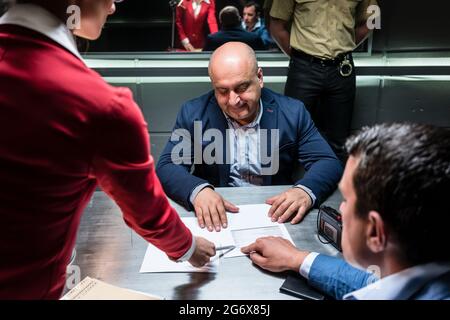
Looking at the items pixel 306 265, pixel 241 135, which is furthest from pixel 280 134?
pixel 306 265

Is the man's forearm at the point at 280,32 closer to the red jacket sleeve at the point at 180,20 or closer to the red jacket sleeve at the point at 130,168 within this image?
the red jacket sleeve at the point at 180,20

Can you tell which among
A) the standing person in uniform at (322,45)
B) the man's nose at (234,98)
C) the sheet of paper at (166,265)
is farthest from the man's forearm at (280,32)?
the sheet of paper at (166,265)

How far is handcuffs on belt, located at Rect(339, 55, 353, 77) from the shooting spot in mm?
2662

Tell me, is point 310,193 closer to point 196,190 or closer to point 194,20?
point 196,190

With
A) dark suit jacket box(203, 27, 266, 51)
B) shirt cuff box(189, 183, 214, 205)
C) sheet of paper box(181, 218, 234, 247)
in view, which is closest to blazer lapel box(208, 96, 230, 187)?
shirt cuff box(189, 183, 214, 205)

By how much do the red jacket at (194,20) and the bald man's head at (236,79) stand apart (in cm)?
215

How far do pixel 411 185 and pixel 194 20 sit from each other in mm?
3629

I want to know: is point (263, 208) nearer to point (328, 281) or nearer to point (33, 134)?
point (328, 281)

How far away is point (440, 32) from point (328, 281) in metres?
3.04

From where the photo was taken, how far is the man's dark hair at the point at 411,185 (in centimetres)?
67

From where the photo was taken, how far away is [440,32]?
334 centimetres

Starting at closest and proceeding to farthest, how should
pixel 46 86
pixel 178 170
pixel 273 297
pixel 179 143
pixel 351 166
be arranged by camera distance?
pixel 46 86, pixel 351 166, pixel 273 297, pixel 178 170, pixel 179 143

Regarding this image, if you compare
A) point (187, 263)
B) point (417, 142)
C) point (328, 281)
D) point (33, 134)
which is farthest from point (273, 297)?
point (33, 134)

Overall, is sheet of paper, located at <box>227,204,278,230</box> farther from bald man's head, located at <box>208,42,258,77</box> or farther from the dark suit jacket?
the dark suit jacket
